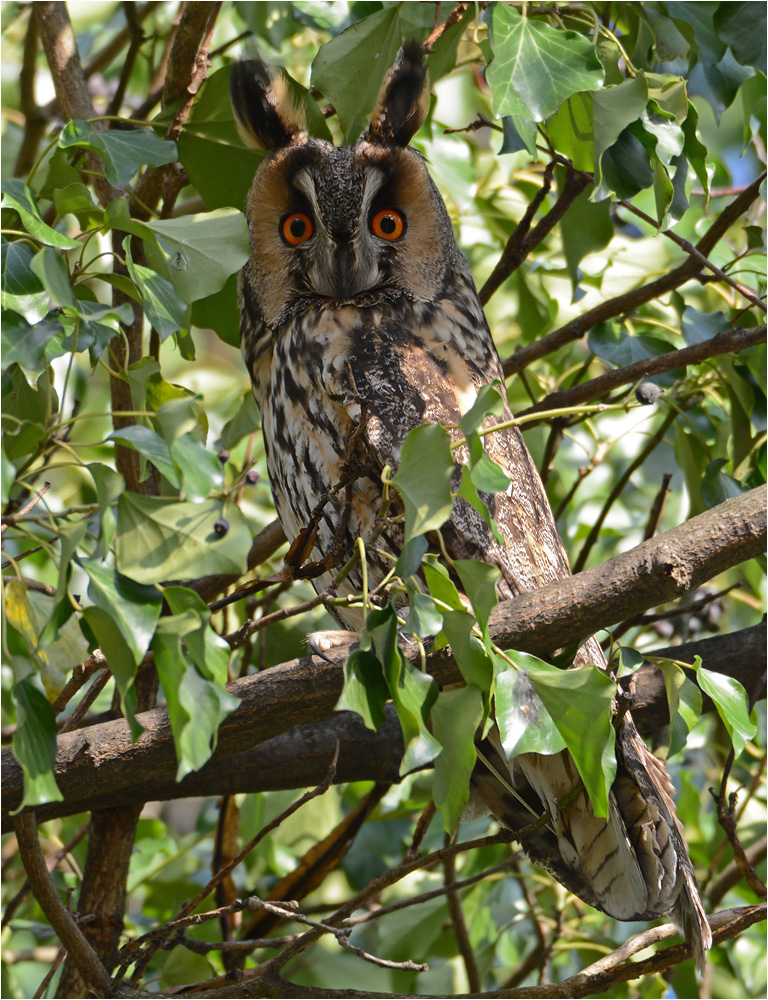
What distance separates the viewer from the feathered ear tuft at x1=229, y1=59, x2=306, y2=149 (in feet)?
5.33

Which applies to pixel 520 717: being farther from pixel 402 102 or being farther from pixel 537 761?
pixel 402 102

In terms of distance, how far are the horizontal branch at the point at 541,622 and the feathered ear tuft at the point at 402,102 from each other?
948mm

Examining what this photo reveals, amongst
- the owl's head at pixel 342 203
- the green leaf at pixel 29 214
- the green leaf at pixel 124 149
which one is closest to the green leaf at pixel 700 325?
the owl's head at pixel 342 203

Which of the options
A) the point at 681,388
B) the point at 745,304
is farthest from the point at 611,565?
the point at 745,304

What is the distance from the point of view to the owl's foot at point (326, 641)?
1.15 m

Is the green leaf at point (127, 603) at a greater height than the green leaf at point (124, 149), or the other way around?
the green leaf at point (124, 149)

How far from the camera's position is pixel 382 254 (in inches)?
65.4

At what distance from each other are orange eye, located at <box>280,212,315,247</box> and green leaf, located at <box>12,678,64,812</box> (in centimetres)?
110

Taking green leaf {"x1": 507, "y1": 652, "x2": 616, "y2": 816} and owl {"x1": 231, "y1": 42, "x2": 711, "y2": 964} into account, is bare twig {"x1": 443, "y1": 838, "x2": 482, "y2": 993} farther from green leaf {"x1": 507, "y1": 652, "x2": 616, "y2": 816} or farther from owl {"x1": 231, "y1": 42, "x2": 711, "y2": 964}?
green leaf {"x1": 507, "y1": 652, "x2": 616, "y2": 816}

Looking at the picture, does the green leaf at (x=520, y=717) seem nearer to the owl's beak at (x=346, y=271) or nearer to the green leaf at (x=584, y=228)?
the owl's beak at (x=346, y=271)

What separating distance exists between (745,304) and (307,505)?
37.1 inches

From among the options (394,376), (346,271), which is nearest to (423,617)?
(394,376)

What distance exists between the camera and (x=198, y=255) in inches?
41.0

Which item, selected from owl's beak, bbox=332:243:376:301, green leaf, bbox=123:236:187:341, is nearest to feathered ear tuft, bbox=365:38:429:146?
owl's beak, bbox=332:243:376:301
